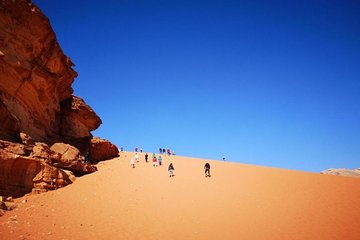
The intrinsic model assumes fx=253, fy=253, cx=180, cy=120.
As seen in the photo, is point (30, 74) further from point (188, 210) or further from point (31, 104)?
point (188, 210)

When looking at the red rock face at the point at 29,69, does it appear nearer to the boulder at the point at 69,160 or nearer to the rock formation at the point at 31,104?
the rock formation at the point at 31,104

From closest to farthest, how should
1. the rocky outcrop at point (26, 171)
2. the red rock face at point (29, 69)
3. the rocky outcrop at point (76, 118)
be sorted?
the rocky outcrop at point (26, 171) → the red rock face at point (29, 69) → the rocky outcrop at point (76, 118)

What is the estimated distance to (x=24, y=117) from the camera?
18703 millimetres

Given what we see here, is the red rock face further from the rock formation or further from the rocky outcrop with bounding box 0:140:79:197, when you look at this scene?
the rocky outcrop with bounding box 0:140:79:197

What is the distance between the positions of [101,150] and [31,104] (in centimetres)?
1090

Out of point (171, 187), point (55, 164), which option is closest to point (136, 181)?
point (171, 187)

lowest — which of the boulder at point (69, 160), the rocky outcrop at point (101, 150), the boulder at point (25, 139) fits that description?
the boulder at point (69, 160)

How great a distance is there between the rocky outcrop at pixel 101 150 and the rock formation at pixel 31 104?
3.23m

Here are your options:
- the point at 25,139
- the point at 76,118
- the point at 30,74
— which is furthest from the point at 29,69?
the point at 76,118

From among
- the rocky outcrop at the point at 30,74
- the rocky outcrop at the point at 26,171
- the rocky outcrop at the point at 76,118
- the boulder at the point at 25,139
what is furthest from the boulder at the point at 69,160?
the rocky outcrop at the point at 76,118

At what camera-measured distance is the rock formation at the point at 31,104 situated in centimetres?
1532

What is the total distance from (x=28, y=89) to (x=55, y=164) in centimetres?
621

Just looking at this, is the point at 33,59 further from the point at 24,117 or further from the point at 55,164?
the point at 55,164

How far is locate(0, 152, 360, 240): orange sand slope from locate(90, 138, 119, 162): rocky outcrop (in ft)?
17.4
